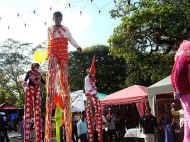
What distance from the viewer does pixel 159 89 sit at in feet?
51.3

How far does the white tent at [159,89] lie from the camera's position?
599 inches

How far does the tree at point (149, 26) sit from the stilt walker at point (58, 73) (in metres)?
16.4

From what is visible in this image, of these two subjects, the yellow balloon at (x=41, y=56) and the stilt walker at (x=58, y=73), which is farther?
the yellow balloon at (x=41, y=56)

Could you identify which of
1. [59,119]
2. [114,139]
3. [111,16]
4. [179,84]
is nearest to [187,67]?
[179,84]

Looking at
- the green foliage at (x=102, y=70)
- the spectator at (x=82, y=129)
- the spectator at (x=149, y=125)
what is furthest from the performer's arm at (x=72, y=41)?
the green foliage at (x=102, y=70)

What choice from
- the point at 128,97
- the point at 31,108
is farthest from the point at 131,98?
the point at 31,108

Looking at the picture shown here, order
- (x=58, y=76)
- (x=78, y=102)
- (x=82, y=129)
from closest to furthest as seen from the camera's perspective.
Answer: (x=58, y=76) → (x=82, y=129) → (x=78, y=102)

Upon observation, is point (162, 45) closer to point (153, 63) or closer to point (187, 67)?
point (153, 63)

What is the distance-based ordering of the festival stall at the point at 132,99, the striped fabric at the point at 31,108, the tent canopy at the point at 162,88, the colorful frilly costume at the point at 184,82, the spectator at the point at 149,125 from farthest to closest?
the festival stall at the point at 132,99, the tent canopy at the point at 162,88, the spectator at the point at 149,125, the striped fabric at the point at 31,108, the colorful frilly costume at the point at 184,82

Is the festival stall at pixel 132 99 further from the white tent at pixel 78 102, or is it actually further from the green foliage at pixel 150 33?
the green foliage at pixel 150 33

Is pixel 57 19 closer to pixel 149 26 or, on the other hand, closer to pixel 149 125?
pixel 149 125

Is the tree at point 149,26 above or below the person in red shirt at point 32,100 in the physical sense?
above

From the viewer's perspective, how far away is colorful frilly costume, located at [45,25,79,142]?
946 centimetres

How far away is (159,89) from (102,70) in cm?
3514
